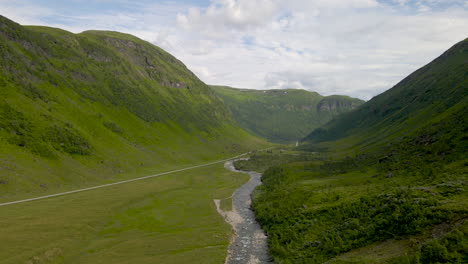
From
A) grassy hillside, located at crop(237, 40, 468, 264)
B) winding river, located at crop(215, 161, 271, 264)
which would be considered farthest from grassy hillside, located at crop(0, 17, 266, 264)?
grassy hillside, located at crop(237, 40, 468, 264)

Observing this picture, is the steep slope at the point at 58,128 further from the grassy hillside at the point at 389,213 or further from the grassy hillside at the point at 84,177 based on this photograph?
the grassy hillside at the point at 389,213

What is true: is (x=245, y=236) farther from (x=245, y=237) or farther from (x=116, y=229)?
(x=116, y=229)

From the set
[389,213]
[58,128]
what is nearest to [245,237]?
[389,213]

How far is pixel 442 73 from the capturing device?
181m

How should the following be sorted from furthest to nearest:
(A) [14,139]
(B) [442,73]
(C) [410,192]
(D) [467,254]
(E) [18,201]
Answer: (B) [442,73], (A) [14,139], (E) [18,201], (C) [410,192], (D) [467,254]

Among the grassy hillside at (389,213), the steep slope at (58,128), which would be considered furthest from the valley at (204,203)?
the steep slope at (58,128)

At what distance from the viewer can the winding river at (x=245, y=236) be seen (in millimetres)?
41188

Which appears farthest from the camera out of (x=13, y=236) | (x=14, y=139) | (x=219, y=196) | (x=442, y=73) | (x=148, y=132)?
(x=148, y=132)

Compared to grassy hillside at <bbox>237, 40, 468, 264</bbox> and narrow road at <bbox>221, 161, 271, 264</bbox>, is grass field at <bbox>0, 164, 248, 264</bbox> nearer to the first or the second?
narrow road at <bbox>221, 161, 271, 264</bbox>

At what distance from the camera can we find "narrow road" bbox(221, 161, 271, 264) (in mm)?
41094

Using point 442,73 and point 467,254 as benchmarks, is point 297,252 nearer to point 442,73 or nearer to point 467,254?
point 467,254

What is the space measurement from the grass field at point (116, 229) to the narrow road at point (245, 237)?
2066 millimetres

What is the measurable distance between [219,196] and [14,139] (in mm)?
73493

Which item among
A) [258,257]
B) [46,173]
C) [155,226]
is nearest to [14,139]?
[46,173]
